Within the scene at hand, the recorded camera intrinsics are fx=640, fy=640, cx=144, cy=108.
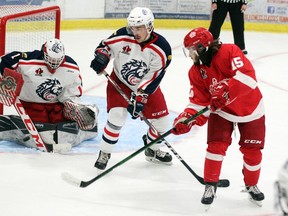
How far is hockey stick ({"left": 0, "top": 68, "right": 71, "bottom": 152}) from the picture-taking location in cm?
367

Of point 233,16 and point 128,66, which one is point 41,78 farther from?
point 233,16

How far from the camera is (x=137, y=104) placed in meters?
3.29

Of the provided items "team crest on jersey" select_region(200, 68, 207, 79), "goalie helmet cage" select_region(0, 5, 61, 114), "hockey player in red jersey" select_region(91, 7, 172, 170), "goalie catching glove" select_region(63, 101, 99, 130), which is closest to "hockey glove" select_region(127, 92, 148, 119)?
"hockey player in red jersey" select_region(91, 7, 172, 170)

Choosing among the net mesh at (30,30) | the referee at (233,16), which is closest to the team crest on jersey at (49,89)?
the net mesh at (30,30)

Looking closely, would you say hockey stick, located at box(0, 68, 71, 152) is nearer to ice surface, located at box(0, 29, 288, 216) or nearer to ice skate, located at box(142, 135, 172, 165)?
ice surface, located at box(0, 29, 288, 216)

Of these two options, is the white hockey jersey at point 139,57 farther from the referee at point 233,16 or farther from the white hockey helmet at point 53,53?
the referee at point 233,16

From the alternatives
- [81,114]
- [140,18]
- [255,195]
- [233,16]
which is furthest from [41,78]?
[233,16]

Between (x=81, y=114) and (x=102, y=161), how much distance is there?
19.4 inches

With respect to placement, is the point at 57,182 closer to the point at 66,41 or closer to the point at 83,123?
the point at 83,123

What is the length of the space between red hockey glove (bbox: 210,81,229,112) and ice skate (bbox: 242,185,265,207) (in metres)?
0.50

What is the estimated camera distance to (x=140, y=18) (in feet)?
10.7

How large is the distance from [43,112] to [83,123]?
0.81ft

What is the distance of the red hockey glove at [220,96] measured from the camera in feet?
9.04

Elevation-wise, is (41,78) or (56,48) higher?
(56,48)
